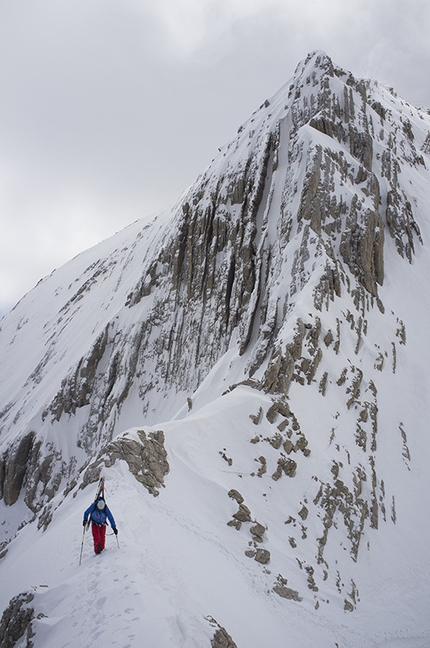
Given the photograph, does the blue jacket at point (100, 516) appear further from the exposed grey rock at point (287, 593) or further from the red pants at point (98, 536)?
the exposed grey rock at point (287, 593)

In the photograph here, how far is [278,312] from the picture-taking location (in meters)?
24.5

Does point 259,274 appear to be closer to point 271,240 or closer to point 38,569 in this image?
point 271,240

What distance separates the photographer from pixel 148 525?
985cm

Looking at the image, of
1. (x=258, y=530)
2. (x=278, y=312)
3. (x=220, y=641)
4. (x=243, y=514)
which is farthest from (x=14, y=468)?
(x=220, y=641)

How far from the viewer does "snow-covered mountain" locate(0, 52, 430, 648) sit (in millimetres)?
8750

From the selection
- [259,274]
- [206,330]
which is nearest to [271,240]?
[259,274]

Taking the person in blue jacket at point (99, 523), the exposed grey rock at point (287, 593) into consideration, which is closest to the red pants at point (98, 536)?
the person in blue jacket at point (99, 523)

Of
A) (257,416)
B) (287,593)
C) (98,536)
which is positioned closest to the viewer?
(98,536)

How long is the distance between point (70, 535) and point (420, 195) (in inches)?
1684

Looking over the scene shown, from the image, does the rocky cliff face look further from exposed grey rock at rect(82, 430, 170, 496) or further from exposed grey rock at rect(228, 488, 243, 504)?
exposed grey rock at rect(82, 430, 170, 496)

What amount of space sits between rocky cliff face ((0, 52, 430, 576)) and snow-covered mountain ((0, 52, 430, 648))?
0.57 feet

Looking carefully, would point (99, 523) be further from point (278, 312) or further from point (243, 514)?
point (278, 312)

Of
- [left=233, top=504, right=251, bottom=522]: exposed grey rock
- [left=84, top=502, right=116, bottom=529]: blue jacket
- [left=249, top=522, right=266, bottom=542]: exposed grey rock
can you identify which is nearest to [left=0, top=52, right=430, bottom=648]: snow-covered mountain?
[left=233, top=504, right=251, bottom=522]: exposed grey rock

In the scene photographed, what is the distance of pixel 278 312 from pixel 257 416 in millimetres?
9627
